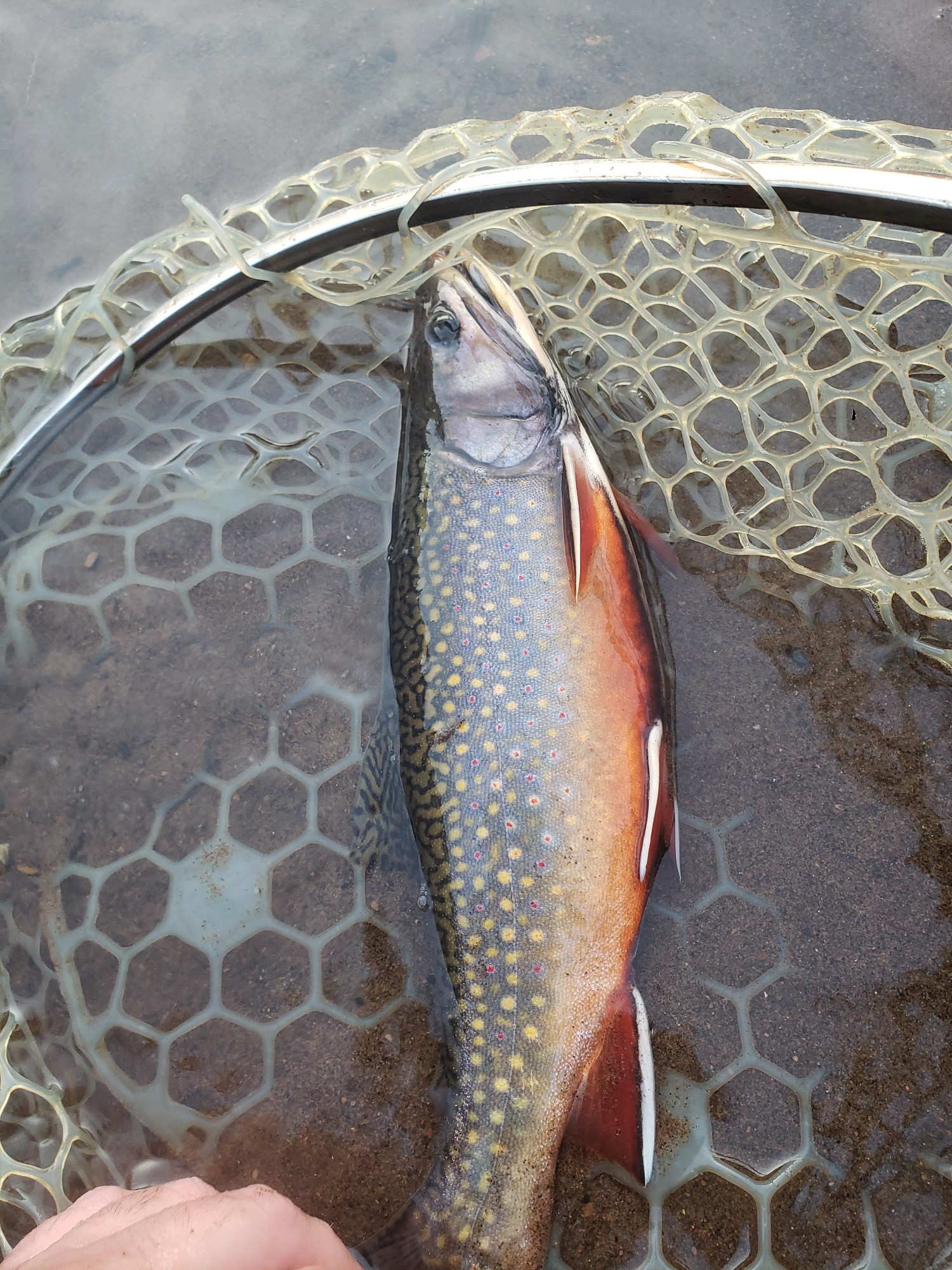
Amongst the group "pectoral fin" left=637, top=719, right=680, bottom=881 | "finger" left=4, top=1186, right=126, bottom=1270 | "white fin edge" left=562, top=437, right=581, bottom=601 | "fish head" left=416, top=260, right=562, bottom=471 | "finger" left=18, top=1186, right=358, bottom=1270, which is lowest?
"finger" left=4, top=1186, right=126, bottom=1270

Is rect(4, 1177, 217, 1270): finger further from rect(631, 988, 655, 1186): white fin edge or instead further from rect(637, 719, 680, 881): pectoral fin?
rect(637, 719, 680, 881): pectoral fin

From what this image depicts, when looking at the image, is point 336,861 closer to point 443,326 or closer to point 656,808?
point 656,808

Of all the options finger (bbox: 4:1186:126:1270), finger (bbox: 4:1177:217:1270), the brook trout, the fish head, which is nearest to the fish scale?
the brook trout

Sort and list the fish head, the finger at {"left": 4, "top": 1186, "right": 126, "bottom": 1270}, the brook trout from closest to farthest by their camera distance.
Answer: the finger at {"left": 4, "top": 1186, "right": 126, "bottom": 1270}
the brook trout
the fish head

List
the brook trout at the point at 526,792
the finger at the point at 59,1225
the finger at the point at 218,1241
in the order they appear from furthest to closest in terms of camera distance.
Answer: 1. the brook trout at the point at 526,792
2. the finger at the point at 59,1225
3. the finger at the point at 218,1241

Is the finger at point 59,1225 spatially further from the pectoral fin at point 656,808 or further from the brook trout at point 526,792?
the pectoral fin at point 656,808

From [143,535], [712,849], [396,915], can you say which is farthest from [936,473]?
[143,535]

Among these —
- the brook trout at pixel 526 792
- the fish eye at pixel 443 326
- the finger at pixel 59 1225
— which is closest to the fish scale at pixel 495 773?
the brook trout at pixel 526 792
